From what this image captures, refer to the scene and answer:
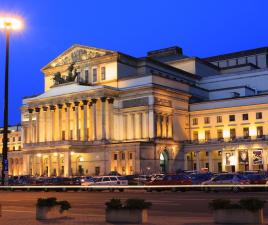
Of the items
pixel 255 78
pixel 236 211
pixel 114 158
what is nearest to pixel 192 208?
pixel 236 211

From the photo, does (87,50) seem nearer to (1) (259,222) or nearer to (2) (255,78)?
(2) (255,78)

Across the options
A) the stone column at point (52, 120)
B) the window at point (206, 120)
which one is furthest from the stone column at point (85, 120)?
the window at point (206, 120)

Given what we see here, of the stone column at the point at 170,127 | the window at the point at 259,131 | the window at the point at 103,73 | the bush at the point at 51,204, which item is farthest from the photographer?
the window at the point at 103,73

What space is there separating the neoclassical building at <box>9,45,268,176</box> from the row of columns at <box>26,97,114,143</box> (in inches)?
7.5

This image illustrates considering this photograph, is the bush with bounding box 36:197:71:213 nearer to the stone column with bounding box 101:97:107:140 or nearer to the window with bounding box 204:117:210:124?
the stone column with bounding box 101:97:107:140

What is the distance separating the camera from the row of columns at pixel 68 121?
96.3 meters

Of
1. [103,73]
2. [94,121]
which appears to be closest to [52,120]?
[94,121]

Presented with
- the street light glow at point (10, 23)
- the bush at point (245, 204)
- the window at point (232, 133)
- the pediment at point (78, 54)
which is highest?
the pediment at point (78, 54)

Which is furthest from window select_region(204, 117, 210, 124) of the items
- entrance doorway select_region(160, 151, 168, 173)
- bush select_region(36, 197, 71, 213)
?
bush select_region(36, 197, 71, 213)

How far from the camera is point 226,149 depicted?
9350cm

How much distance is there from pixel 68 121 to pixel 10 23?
68.9m

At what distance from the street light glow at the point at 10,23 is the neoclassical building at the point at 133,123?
184 ft

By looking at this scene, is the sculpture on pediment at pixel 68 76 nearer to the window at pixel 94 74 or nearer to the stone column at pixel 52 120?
the window at pixel 94 74

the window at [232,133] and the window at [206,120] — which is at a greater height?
the window at [206,120]
